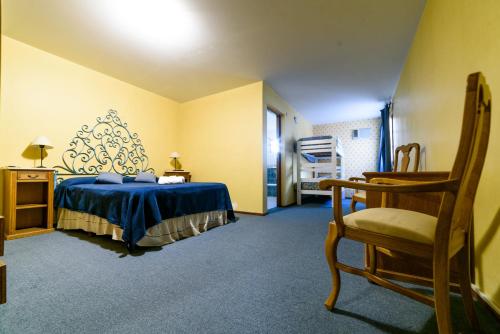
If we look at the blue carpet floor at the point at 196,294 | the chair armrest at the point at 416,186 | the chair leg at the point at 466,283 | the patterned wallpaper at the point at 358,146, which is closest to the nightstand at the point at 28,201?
the blue carpet floor at the point at 196,294

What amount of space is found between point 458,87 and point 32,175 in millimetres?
4200

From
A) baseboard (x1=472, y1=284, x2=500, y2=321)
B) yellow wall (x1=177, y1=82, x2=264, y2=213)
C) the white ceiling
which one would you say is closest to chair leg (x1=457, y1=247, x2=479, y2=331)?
baseboard (x1=472, y1=284, x2=500, y2=321)

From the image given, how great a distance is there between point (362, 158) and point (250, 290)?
6376 millimetres

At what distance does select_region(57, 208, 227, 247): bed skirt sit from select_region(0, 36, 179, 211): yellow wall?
3.03 feet

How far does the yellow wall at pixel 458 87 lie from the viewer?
1091 millimetres

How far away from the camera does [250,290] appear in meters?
1.32

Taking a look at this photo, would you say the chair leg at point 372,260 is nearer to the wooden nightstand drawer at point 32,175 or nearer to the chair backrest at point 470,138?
the chair backrest at point 470,138

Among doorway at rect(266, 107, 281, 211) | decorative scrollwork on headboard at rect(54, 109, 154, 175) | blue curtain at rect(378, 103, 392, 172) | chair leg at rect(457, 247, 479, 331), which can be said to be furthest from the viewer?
doorway at rect(266, 107, 281, 211)

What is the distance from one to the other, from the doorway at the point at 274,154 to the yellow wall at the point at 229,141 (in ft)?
1.76

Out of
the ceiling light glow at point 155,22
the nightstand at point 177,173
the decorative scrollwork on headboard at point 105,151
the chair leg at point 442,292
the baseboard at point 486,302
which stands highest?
the ceiling light glow at point 155,22

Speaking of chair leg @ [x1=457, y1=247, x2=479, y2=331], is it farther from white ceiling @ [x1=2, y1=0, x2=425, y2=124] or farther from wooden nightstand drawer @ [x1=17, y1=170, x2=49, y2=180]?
wooden nightstand drawer @ [x1=17, y1=170, x2=49, y2=180]

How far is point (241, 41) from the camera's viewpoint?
107 inches

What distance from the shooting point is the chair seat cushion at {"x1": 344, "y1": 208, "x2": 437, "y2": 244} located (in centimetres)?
86

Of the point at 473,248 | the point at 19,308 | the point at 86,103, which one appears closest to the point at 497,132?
the point at 473,248
